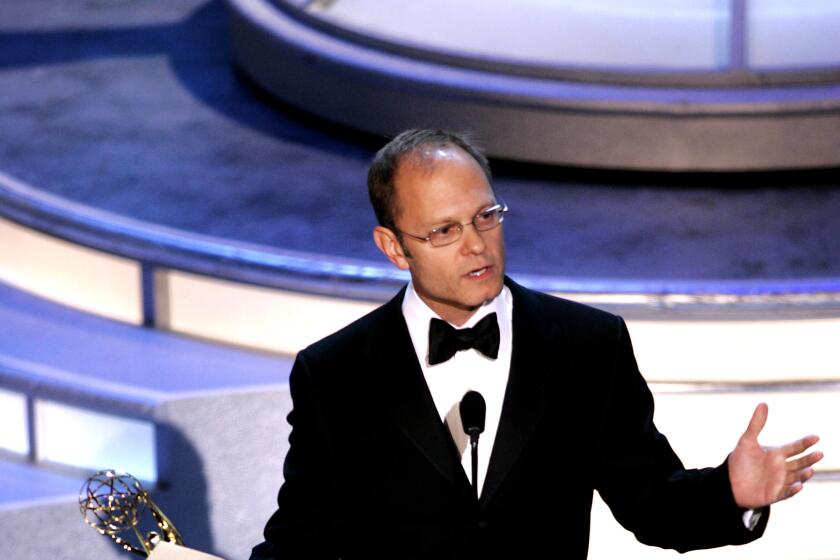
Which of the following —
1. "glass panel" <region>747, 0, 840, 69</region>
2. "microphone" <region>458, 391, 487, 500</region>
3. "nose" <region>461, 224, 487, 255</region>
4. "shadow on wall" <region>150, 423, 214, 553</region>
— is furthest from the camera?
"glass panel" <region>747, 0, 840, 69</region>

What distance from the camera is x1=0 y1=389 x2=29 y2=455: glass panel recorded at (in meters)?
4.17

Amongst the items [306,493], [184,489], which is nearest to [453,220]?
[306,493]

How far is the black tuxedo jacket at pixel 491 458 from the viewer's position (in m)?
2.20

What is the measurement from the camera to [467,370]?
232cm

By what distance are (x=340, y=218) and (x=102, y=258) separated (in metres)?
0.87

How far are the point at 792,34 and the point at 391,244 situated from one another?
3.41 m

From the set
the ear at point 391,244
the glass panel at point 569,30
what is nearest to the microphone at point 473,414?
the ear at point 391,244

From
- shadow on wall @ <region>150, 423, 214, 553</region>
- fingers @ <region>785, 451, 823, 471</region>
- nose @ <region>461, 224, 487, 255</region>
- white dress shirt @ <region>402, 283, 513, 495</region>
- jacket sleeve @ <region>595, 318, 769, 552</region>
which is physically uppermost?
nose @ <region>461, 224, 487, 255</region>

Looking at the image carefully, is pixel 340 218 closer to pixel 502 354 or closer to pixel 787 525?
pixel 787 525

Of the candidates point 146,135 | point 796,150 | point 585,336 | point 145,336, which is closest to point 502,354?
point 585,336

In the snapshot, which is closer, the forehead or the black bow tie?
the forehead

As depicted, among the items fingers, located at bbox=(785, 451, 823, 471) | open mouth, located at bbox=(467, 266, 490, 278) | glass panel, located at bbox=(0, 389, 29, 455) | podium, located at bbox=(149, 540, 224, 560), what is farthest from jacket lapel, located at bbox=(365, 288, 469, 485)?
glass panel, located at bbox=(0, 389, 29, 455)

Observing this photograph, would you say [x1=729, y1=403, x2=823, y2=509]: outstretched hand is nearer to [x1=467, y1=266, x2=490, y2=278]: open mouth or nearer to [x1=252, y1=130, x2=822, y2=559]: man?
[x1=252, y1=130, x2=822, y2=559]: man

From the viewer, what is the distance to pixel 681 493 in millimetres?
2156
